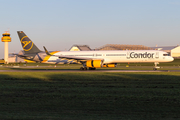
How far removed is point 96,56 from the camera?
49125 millimetres

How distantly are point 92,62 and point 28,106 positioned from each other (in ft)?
111

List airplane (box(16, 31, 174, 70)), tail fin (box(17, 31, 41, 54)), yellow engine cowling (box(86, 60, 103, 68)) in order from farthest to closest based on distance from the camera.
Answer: tail fin (box(17, 31, 41, 54)) → airplane (box(16, 31, 174, 70)) → yellow engine cowling (box(86, 60, 103, 68))

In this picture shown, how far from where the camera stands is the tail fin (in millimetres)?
54281

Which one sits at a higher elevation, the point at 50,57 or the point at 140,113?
the point at 50,57

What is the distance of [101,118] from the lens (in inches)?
356

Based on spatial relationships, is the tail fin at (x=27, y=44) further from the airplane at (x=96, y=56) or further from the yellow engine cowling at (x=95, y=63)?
the yellow engine cowling at (x=95, y=63)

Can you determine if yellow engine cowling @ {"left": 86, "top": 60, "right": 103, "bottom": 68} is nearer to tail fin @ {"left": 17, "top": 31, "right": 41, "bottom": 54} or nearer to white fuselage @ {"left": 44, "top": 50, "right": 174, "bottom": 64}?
white fuselage @ {"left": 44, "top": 50, "right": 174, "bottom": 64}

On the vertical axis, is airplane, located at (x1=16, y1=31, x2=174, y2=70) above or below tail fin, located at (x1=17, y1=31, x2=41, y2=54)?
below

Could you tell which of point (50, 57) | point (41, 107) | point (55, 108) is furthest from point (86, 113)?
point (50, 57)

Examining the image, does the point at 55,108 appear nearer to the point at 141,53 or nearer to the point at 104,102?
the point at 104,102

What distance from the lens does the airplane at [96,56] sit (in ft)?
150

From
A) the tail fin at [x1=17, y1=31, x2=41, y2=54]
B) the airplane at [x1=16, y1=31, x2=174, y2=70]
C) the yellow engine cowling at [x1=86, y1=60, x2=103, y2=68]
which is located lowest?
the yellow engine cowling at [x1=86, y1=60, x2=103, y2=68]

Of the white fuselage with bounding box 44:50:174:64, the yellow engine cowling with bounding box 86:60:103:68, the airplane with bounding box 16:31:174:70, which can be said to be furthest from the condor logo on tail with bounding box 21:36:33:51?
the yellow engine cowling with bounding box 86:60:103:68

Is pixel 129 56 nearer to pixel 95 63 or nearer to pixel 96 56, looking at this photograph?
pixel 96 56
